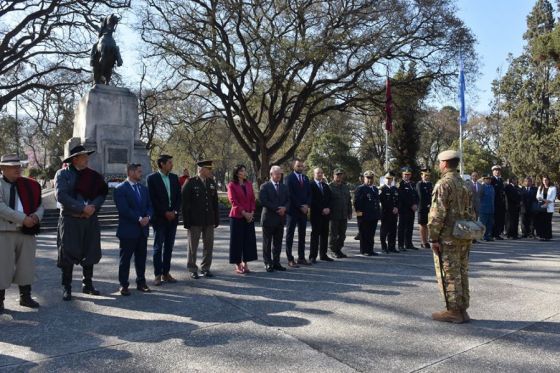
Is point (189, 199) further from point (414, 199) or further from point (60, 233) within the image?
point (414, 199)

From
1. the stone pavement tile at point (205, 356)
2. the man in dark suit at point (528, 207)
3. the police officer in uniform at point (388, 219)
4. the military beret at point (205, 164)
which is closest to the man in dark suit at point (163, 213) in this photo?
the military beret at point (205, 164)

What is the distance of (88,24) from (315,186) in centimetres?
2014

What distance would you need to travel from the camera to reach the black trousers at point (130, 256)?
6.53m

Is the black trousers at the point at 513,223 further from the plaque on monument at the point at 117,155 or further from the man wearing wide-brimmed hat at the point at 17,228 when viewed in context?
the plaque on monument at the point at 117,155

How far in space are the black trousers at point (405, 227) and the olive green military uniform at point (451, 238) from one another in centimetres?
587

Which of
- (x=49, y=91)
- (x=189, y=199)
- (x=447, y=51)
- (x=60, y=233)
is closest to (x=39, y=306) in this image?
(x=60, y=233)

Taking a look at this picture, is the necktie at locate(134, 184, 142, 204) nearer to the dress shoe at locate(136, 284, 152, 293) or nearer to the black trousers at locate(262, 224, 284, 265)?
the dress shoe at locate(136, 284, 152, 293)

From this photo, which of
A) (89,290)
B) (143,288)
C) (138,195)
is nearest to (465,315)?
(143,288)

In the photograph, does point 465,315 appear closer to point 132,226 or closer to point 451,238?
point 451,238

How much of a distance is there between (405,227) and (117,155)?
12.6 m

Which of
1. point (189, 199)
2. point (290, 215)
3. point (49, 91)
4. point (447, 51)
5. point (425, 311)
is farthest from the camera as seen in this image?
point (49, 91)

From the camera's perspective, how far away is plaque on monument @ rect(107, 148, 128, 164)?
764 inches

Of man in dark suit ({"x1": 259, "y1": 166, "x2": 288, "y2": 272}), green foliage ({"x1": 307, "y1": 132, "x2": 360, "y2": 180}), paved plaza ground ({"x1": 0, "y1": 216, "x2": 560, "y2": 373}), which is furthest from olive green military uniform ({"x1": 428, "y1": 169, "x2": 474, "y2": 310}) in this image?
green foliage ({"x1": 307, "y1": 132, "x2": 360, "y2": 180})

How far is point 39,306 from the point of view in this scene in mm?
5898
